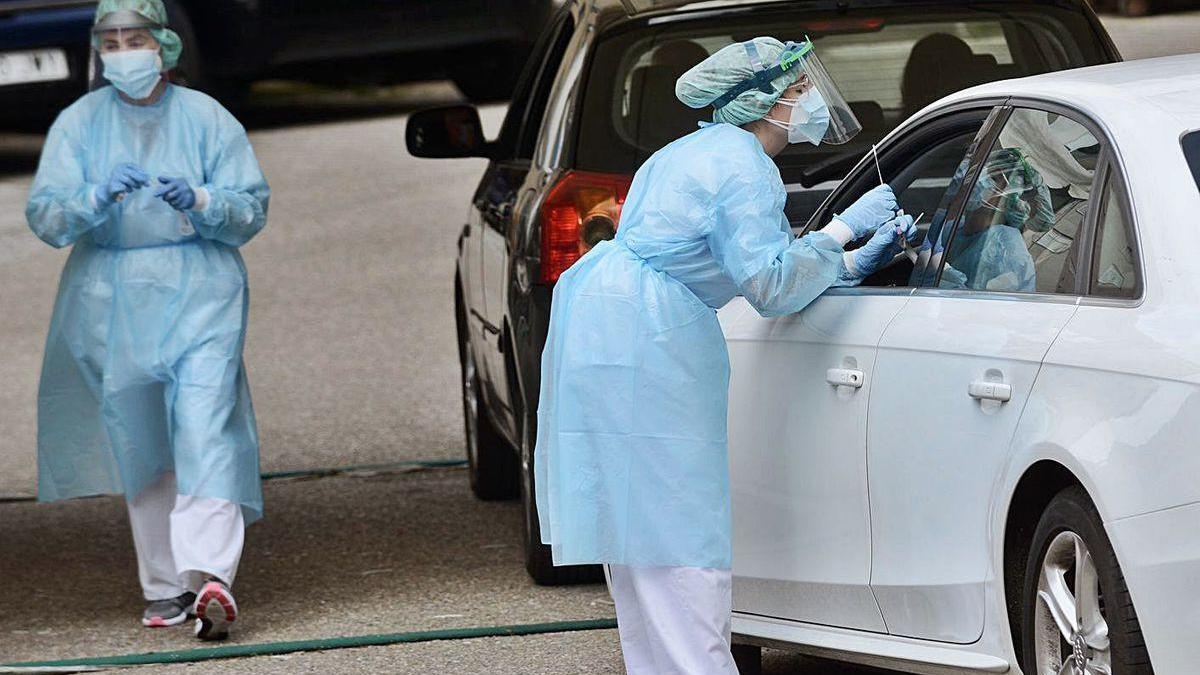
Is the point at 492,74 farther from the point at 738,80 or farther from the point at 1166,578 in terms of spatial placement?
the point at 1166,578

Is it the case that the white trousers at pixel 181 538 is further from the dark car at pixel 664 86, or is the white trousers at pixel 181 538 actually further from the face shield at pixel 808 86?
the face shield at pixel 808 86

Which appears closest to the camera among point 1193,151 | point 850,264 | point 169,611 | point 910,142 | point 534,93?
point 1193,151

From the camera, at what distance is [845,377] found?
460 centimetres

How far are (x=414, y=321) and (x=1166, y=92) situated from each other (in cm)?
845

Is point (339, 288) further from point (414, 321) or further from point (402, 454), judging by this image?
point (402, 454)

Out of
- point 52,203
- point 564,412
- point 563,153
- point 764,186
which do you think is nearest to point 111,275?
point 52,203

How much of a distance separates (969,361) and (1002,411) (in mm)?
161

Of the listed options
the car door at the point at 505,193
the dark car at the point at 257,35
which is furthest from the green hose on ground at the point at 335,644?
the dark car at the point at 257,35

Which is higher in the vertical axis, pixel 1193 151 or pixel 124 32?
pixel 1193 151

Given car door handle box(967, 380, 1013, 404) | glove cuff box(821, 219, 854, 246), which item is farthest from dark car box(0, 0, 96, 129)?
car door handle box(967, 380, 1013, 404)

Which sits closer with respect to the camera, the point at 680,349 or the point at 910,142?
the point at 680,349

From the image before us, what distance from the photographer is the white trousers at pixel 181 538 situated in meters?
6.46

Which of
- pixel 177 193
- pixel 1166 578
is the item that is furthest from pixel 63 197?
pixel 1166 578

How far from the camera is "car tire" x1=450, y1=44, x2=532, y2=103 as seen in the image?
56.3 ft
